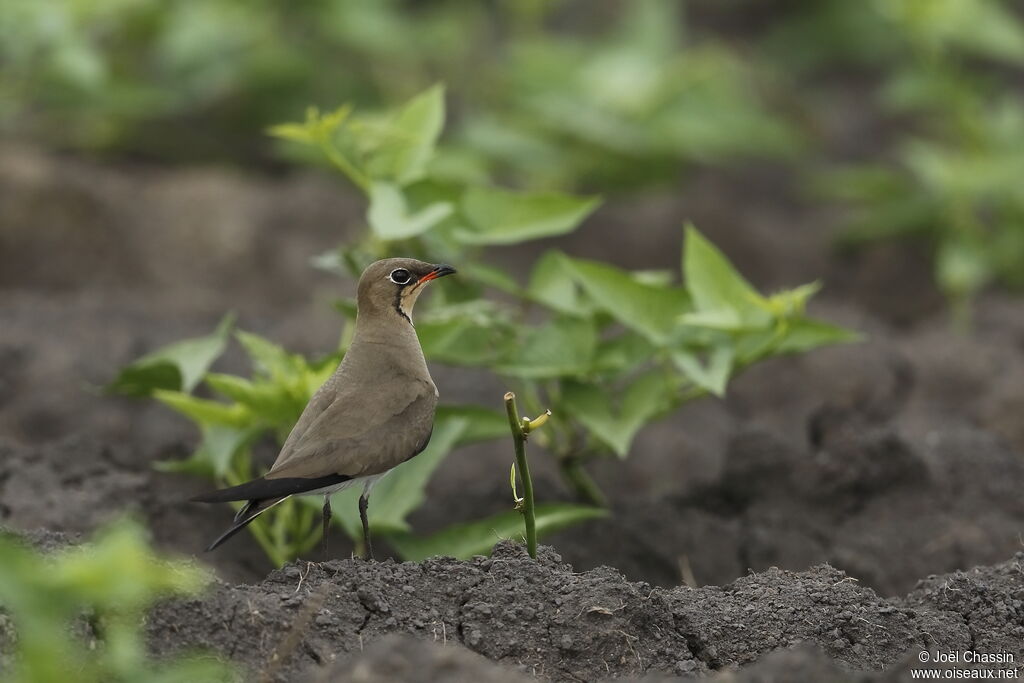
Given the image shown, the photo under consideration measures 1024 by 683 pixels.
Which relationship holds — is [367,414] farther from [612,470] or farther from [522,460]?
[612,470]

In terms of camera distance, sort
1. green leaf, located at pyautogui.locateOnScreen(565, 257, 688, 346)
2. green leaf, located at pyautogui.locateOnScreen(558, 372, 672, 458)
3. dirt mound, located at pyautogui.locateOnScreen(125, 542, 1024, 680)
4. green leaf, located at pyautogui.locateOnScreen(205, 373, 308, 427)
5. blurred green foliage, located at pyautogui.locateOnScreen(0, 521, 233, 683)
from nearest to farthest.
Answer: blurred green foliage, located at pyautogui.locateOnScreen(0, 521, 233, 683)
dirt mound, located at pyautogui.locateOnScreen(125, 542, 1024, 680)
green leaf, located at pyautogui.locateOnScreen(205, 373, 308, 427)
green leaf, located at pyautogui.locateOnScreen(558, 372, 672, 458)
green leaf, located at pyautogui.locateOnScreen(565, 257, 688, 346)

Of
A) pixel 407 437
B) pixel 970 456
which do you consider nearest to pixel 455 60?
pixel 970 456

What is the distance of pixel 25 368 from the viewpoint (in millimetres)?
5223

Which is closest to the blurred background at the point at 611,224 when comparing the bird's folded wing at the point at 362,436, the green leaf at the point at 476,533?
the green leaf at the point at 476,533

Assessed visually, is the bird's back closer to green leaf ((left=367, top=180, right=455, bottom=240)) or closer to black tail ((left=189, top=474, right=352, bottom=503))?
black tail ((left=189, top=474, right=352, bottom=503))

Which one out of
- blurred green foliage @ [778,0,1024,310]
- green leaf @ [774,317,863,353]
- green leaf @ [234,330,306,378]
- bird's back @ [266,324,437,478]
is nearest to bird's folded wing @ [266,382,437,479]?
bird's back @ [266,324,437,478]

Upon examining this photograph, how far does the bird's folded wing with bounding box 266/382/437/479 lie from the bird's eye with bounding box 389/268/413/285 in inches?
10.0

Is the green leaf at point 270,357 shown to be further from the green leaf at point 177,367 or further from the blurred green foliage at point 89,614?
the blurred green foliage at point 89,614

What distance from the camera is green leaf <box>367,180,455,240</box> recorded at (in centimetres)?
379

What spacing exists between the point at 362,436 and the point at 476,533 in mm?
769

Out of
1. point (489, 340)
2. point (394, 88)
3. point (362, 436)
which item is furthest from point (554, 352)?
point (394, 88)

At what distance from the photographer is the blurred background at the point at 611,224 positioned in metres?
4.30

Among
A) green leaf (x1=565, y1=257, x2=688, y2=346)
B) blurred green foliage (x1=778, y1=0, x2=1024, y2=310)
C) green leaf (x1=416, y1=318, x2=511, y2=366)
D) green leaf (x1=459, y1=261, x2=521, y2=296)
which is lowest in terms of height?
green leaf (x1=416, y1=318, x2=511, y2=366)

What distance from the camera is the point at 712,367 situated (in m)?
3.96
